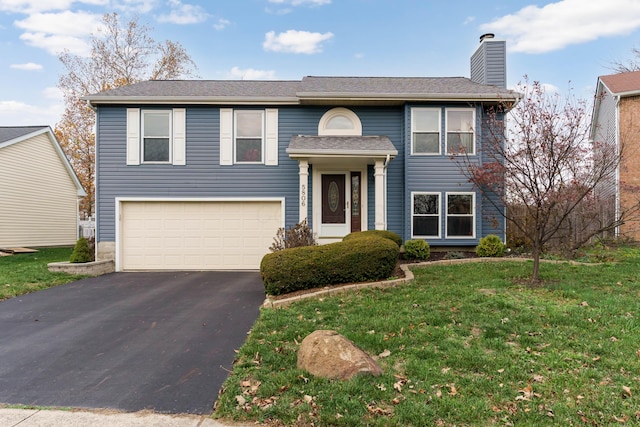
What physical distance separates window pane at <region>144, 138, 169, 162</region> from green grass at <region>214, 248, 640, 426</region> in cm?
730

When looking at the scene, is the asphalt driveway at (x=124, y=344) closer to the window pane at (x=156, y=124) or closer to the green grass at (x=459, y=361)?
the green grass at (x=459, y=361)

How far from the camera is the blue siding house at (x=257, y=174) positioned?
10.7 m

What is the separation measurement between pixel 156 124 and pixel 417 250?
332 inches

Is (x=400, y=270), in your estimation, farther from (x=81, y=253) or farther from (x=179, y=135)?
(x=81, y=253)

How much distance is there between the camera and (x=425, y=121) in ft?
35.2

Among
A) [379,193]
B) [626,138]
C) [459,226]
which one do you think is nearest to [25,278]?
[379,193]

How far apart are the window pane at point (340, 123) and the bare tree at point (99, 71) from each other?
53.8 feet

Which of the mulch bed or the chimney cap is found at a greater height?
the chimney cap

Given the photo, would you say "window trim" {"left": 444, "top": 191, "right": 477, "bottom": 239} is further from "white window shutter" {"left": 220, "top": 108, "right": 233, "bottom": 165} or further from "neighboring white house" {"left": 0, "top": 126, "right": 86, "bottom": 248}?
"neighboring white house" {"left": 0, "top": 126, "right": 86, "bottom": 248}

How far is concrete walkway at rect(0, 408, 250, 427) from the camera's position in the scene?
288cm

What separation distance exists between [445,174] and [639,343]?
23.4 feet

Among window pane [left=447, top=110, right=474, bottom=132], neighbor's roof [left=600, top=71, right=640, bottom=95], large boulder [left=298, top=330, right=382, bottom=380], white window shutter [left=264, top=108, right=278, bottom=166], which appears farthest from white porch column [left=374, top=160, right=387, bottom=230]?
neighbor's roof [left=600, top=71, right=640, bottom=95]

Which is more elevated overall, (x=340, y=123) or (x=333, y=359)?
(x=340, y=123)

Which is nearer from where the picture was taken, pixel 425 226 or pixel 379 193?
pixel 379 193
